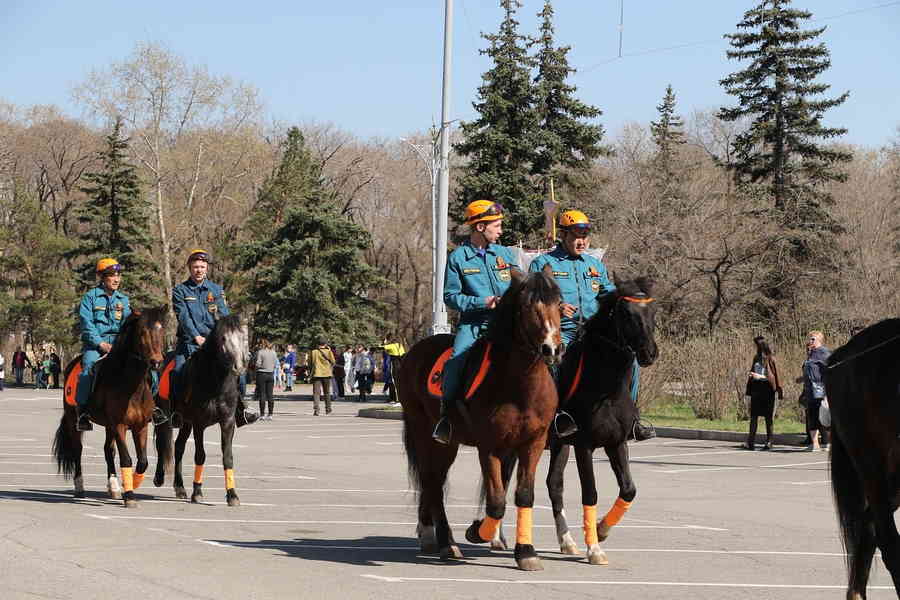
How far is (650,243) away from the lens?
46.8m

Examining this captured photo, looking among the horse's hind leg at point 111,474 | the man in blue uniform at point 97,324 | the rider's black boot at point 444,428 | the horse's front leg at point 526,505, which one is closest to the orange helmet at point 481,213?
the rider's black boot at point 444,428

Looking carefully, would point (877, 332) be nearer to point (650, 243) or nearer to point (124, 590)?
point (124, 590)

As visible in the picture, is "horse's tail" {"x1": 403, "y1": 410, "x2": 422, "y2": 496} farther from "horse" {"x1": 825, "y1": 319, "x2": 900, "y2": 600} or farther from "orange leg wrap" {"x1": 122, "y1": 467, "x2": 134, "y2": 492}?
"orange leg wrap" {"x1": 122, "y1": 467, "x2": 134, "y2": 492}

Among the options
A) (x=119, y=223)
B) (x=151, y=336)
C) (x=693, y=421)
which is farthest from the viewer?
(x=119, y=223)

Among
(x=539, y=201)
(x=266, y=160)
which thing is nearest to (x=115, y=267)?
(x=539, y=201)

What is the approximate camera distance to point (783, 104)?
5522 cm

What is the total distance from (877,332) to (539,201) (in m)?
46.1

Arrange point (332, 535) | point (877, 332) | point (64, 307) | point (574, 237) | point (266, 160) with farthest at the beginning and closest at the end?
point (266, 160) → point (64, 307) → point (332, 535) → point (574, 237) → point (877, 332)

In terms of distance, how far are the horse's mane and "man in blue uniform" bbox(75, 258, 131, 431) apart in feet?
20.8

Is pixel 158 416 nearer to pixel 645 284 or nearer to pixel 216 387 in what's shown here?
pixel 216 387

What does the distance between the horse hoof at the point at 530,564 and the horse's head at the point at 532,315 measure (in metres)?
1.57

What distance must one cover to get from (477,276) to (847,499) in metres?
3.33

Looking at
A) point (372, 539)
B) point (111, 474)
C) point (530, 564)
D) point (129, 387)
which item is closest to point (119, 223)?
point (111, 474)

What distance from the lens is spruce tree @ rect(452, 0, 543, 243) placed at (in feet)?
176
